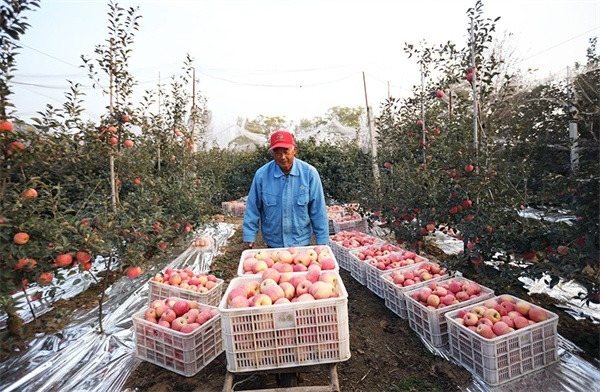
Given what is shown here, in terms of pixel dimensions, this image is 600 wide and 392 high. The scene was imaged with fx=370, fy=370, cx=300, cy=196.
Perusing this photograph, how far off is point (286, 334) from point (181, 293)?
84.7 inches

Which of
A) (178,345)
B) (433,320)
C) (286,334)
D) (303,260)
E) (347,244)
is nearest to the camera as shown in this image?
(286,334)

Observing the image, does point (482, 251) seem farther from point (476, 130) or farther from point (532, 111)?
point (532, 111)

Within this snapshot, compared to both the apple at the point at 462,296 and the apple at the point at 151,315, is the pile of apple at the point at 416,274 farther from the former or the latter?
the apple at the point at 151,315

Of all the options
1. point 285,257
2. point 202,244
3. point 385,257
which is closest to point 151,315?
point 285,257

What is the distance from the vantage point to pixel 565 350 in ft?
9.25

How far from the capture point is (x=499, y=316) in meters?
2.77

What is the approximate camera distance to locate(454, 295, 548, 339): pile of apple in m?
2.61

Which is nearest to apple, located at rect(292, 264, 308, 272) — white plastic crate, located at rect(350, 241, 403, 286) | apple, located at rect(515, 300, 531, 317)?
apple, located at rect(515, 300, 531, 317)

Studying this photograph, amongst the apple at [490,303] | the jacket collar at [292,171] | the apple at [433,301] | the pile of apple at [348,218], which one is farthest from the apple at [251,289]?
the pile of apple at [348,218]

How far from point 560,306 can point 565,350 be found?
2.94 feet

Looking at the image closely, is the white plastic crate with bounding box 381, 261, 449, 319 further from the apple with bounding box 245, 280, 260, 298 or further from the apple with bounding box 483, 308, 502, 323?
the apple with bounding box 245, 280, 260, 298

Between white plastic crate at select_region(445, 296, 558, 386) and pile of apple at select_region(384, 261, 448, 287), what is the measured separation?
3.03 feet

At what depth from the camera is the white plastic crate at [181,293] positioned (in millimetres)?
3604

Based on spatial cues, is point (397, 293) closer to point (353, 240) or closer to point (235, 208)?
point (353, 240)
